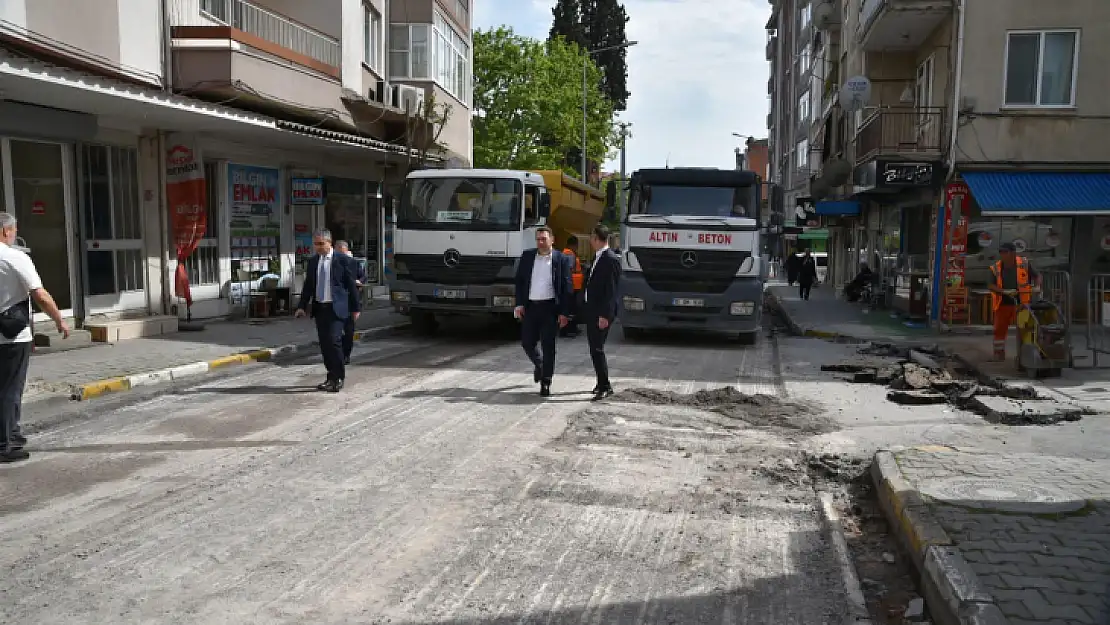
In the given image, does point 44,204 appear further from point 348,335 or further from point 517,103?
point 517,103

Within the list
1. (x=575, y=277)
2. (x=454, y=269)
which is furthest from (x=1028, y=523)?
(x=575, y=277)

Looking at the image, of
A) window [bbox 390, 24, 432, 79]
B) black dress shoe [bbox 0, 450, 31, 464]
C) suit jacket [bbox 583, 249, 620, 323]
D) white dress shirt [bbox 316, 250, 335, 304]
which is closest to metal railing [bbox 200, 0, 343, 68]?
window [bbox 390, 24, 432, 79]

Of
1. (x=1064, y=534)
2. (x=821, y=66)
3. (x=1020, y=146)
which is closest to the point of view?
(x=1064, y=534)

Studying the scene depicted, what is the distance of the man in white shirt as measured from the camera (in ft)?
20.8

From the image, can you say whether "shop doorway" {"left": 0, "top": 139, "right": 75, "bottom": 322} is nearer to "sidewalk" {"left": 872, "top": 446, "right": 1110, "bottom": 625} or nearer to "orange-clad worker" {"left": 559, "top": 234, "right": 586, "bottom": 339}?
"orange-clad worker" {"left": 559, "top": 234, "right": 586, "bottom": 339}

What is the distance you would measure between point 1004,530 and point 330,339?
6.93 m

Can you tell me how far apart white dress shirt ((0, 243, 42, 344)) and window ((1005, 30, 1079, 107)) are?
1690 cm

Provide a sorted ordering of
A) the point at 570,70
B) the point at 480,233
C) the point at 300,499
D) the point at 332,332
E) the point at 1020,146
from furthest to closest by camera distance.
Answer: the point at 570,70, the point at 1020,146, the point at 480,233, the point at 332,332, the point at 300,499

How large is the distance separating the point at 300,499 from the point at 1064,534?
455 centimetres

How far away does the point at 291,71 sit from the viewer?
16.9 m

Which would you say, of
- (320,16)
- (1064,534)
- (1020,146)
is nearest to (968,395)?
(1064,534)

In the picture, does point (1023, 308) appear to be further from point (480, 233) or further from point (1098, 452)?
point (480, 233)

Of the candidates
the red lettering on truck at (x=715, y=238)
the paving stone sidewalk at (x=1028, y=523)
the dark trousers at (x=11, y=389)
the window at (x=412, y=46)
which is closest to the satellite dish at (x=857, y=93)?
the red lettering on truck at (x=715, y=238)

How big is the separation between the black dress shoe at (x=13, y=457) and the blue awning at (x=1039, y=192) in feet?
49.0
